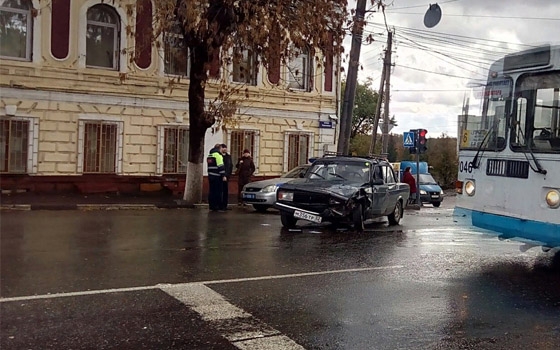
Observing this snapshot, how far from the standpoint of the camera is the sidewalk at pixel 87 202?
17047 mm

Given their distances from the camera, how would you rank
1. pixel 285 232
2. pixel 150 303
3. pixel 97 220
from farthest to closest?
pixel 97 220, pixel 285 232, pixel 150 303

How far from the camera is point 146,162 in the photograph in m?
22.3

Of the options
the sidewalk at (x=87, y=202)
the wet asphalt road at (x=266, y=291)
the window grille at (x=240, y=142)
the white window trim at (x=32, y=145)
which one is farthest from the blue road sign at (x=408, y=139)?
the white window trim at (x=32, y=145)

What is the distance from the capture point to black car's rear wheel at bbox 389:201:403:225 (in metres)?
15.8

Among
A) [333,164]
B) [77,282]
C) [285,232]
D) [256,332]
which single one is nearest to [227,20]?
[333,164]

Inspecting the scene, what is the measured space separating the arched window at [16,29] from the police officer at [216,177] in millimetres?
6968

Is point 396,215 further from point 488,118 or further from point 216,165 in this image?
point 488,118

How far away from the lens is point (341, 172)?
14.3m

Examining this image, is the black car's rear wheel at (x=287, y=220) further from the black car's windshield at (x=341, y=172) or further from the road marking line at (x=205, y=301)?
the road marking line at (x=205, y=301)

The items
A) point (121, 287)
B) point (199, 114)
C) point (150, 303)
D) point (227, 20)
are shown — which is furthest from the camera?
point (199, 114)

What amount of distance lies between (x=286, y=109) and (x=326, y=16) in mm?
7898

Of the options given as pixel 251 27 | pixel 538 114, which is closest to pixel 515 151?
pixel 538 114

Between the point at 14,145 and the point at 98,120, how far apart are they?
9.01 ft

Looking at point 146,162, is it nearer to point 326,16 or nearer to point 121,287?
point 326,16
